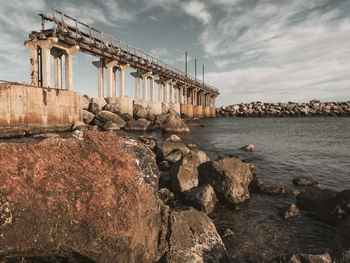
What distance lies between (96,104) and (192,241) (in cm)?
2482

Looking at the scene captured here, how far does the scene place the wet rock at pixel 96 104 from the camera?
24.5 m

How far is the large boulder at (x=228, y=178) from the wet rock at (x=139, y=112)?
24.7 m

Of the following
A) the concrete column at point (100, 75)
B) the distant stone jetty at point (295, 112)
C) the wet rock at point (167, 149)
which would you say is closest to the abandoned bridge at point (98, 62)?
the concrete column at point (100, 75)

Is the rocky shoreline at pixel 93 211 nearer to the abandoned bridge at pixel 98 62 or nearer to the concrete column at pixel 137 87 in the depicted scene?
the abandoned bridge at pixel 98 62

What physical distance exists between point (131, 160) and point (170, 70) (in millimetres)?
42339

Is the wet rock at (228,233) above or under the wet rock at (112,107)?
under

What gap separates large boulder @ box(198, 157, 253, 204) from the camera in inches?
239

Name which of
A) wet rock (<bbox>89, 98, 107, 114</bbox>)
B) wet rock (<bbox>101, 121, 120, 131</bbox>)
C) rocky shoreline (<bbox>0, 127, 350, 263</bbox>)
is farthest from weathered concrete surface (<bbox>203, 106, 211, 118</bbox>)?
rocky shoreline (<bbox>0, 127, 350, 263</bbox>)

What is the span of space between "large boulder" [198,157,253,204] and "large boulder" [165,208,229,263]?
2.58 meters

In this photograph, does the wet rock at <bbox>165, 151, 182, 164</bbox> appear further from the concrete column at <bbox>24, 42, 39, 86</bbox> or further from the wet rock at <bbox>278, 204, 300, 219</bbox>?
the concrete column at <bbox>24, 42, 39, 86</bbox>

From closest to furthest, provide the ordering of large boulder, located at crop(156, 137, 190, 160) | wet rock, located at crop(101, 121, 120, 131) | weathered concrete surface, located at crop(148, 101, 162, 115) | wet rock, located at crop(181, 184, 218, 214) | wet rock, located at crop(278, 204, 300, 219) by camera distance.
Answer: wet rock, located at crop(278, 204, 300, 219)
wet rock, located at crop(181, 184, 218, 214)
large boulder, located at crop(156, 137, 190, 160)
wet rock, located at crop(101, 121, 120, 131)
weathered concrete surface, located at crop(148, 101, 162, 115)

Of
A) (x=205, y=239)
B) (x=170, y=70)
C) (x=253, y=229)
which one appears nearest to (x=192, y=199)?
(x=253, y=229)

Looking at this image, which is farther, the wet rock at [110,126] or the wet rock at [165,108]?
the wet rock at [165,108]

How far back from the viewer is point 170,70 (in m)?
43.2
